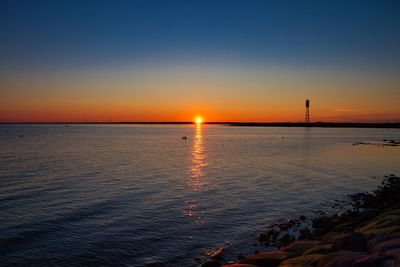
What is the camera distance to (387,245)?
7.83 meters

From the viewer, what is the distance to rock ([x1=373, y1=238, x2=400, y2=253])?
7650 millimetres

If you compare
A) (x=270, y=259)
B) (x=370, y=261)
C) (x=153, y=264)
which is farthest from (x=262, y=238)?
(x=370, y=261)

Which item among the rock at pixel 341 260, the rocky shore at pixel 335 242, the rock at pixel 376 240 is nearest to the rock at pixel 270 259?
the rocky shore at pixel 335 242

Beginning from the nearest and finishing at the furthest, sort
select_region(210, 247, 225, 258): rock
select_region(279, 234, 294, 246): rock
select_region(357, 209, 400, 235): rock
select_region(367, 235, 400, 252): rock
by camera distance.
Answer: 1. select_region(367, 235, 400, 252): rock
2. select_region(357, 209, 400, 235): rock
3. select_region(210, 247, 225, 258): rock
4. select_region(279, 234, 294, 246): rock

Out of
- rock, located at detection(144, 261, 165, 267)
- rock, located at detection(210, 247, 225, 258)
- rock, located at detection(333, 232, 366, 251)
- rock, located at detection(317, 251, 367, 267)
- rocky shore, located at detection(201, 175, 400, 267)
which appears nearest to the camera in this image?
rock, located at detection(317, 251, 367, 267)

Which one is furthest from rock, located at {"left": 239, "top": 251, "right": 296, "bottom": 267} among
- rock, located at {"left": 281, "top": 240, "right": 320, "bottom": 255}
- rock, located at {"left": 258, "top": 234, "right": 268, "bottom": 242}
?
rock, located at {"left": 258, "top": 234, "right": 268, "bottom": 242}

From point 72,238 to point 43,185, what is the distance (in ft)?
40.3

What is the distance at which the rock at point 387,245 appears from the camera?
25.1 ft

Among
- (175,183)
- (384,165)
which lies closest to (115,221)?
(175,183)

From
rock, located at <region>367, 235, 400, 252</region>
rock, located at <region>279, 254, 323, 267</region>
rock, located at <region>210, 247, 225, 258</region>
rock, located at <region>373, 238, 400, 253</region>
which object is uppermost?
rock, located at <region>373, 238, 400, 253</region>

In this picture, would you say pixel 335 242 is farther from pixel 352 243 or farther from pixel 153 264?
pixel 153 264

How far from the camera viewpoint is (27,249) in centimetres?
1233

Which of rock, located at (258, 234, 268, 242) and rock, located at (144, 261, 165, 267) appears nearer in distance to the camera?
rock, located at (144, 261, 165, 267)

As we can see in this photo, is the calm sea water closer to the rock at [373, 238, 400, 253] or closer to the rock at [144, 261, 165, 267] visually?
the rock at [144, 261, 165, 267]
